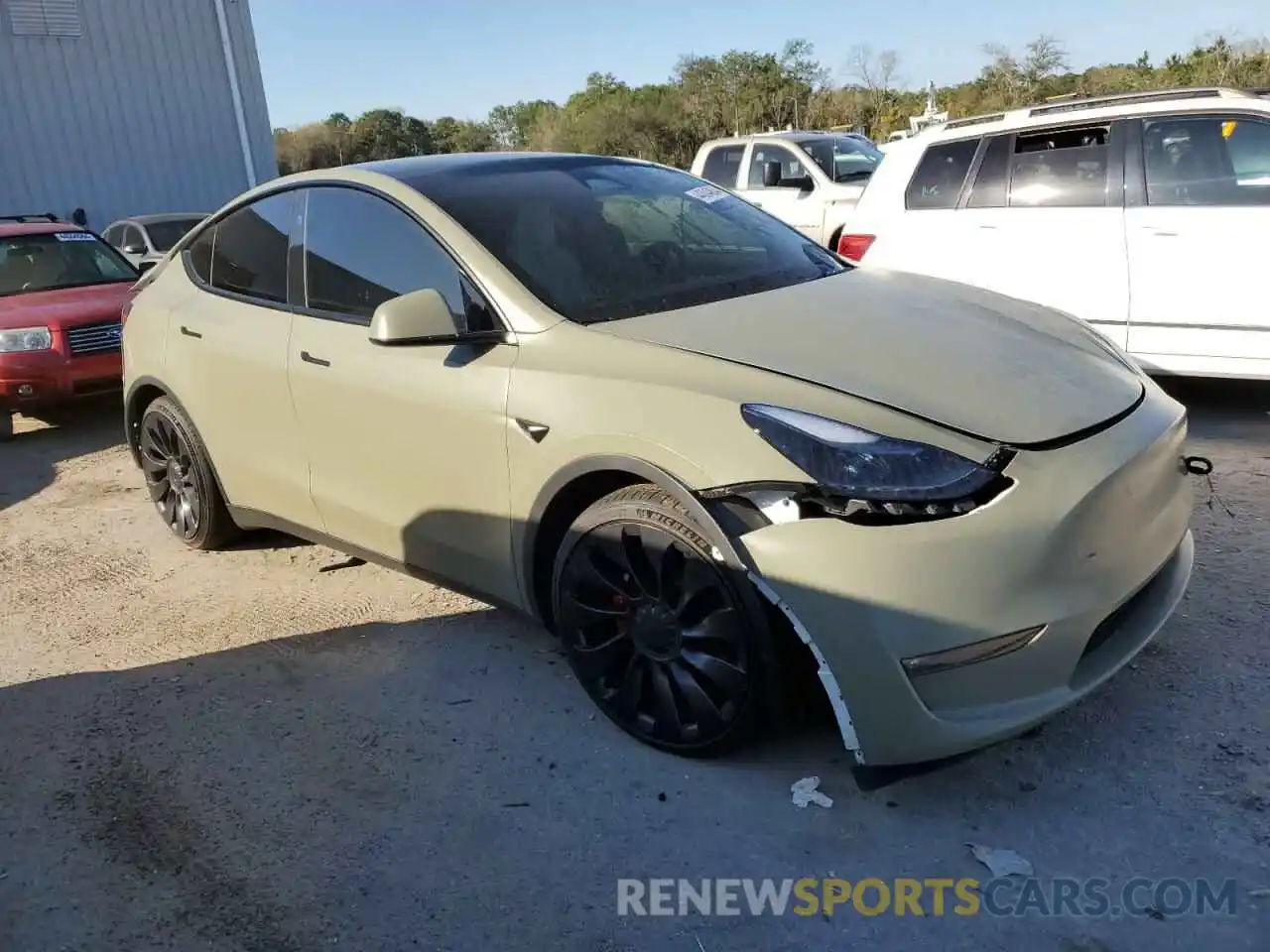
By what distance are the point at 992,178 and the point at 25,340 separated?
6.53 meters

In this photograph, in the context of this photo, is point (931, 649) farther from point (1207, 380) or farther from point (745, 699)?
point (1207, 380)

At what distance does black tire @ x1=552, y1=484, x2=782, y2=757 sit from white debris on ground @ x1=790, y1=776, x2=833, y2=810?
0.20 meters

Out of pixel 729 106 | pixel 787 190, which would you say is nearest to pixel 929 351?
pixel 787 190

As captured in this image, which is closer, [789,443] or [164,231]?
[789,443]

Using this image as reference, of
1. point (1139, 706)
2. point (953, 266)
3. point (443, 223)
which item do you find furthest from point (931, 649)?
point (953, 266)

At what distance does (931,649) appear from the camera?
7.83ft

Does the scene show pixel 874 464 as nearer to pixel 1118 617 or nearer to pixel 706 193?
pixel 1118 617

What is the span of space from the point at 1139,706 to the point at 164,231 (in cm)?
1223

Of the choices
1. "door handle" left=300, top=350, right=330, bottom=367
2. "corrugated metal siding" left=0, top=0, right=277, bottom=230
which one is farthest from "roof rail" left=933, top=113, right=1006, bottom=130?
"corrugated metal siding" left=0, top=0, right=277, bottom=230

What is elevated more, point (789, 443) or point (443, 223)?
point (443, 223)

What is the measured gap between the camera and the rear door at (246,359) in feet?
12.9

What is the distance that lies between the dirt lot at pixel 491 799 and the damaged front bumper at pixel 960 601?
14.0 inches

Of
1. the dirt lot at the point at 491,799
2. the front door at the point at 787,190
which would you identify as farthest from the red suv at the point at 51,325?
the front door at the point at 787,190

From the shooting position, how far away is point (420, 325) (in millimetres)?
3064
